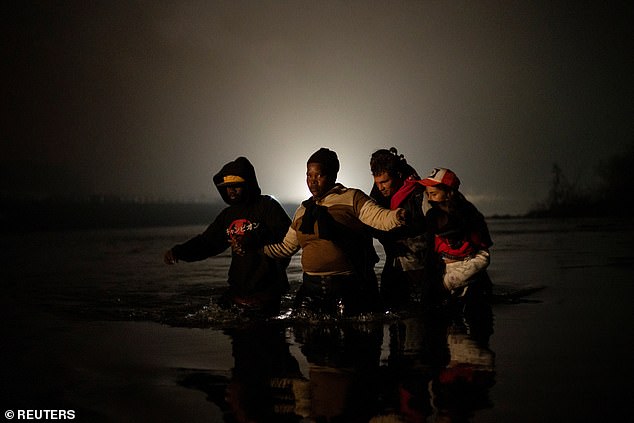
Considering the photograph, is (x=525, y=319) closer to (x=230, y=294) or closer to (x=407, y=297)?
(x=407, y=297)

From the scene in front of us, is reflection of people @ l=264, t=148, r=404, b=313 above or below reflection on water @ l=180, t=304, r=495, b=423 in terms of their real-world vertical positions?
above

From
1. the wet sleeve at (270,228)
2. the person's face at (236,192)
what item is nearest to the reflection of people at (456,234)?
the wet sleeve at (270,228)

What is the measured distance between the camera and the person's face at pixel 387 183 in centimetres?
841

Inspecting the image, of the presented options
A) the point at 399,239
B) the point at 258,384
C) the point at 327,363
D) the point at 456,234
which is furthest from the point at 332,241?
the point at 258,384

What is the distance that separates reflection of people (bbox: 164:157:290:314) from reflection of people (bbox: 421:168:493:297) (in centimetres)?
178

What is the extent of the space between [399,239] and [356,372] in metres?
3.08

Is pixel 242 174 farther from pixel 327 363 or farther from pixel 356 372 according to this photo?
pixel 356 372

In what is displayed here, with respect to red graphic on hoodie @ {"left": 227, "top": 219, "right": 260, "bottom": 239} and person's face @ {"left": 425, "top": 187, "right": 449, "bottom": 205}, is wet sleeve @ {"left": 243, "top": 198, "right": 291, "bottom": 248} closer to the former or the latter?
red graphic on hoodie @ {"left": 227, "top": 219, "right": 260, "bottom": 239}

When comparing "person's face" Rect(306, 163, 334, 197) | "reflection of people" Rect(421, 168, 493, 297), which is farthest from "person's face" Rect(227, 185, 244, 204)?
"reflection of people" Rect(421, 168, 493, 297)

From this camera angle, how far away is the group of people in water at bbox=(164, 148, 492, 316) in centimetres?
756

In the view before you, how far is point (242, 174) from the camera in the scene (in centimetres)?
837

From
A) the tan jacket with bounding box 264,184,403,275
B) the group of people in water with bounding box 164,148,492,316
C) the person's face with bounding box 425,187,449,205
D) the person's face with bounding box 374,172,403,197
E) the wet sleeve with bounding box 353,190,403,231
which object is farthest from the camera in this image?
the person's face with bounding box 374,172,403,197

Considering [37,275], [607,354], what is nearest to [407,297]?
[607,354]

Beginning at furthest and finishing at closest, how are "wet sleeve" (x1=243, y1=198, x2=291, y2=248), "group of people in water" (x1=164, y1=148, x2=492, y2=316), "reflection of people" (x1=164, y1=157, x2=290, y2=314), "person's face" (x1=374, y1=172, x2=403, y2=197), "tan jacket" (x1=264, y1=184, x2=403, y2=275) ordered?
"person's face" (x1=374, y1=172, x2=403, y2=197) → "reflection of people" (x1=164, y1=157, x2=290, y2=314) → "wet sleeve" (x1=243, y1=198, x2=291, y2=248) → "group of people in water" (x1=164, y1=148, x2=492, y2=316) → "tan jacket" (x1=264, y1=184, x2=403, y2=275)
